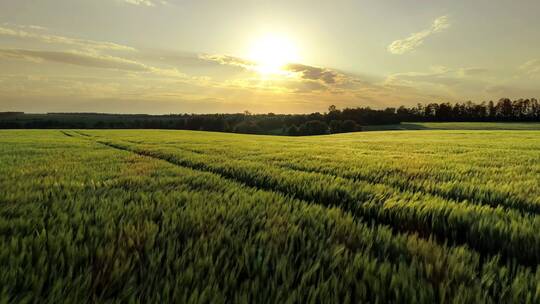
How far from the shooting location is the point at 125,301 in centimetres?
140

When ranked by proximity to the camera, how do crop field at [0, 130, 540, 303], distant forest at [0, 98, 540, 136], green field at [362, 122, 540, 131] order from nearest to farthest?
crop field at [0, 130, 540, 303], green field at [362, 122, 540, 131], distant forest at [0, 98, 540, 136]

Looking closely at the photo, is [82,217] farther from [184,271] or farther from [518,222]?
[518,222]

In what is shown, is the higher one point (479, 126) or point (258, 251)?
point (479, 126)

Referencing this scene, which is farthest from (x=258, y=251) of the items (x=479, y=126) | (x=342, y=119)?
(x=342, y=119)

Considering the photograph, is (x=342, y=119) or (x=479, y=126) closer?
(x=479, y=126)

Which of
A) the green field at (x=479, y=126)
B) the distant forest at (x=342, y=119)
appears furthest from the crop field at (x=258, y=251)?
the distant forest at (x=342, y=119)

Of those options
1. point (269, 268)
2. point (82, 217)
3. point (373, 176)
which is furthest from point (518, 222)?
point (82, 217)

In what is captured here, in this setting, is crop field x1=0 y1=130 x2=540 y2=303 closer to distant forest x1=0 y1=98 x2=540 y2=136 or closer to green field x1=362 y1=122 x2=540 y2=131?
green field x1=362 y1=122 x2=540 y2=131

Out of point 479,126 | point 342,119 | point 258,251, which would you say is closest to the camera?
point 258,251

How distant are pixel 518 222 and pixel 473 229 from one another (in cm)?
48

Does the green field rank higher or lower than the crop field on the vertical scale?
higher

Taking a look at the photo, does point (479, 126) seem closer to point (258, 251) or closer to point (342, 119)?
point (342, 119)

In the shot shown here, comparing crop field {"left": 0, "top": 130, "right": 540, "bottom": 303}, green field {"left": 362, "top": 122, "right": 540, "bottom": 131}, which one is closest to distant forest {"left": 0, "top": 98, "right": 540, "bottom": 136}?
green field {"left": 362, "top": 122, "right": 540, "bottom": 131}

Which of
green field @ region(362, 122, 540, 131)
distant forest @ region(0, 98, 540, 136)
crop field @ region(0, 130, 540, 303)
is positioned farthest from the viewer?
distant forest @ region(0, 98, 540, 136)
